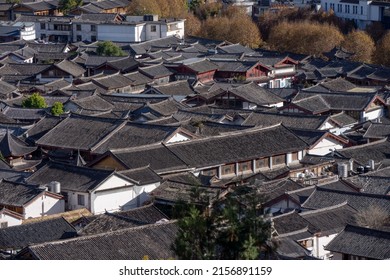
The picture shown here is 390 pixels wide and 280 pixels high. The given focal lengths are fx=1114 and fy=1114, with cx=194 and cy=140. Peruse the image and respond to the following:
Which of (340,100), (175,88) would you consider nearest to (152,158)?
(340,100)

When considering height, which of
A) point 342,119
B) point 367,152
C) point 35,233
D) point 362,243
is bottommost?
point 342,119

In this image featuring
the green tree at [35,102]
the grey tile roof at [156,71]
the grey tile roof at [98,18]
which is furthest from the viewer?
the grey tile roof at [98,18]

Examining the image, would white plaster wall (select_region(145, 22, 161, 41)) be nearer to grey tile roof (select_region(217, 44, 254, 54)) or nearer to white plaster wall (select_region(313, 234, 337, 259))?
grey tile roof (select_region(217, 44, 254, 54))

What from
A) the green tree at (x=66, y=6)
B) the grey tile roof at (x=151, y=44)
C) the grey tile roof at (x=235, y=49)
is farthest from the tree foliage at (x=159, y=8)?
the grey tile roof at (x=235, y=49)

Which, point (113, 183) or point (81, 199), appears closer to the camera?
point (81, 199)

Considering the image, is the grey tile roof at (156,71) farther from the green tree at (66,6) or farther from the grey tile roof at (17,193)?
the grey tile roof at (17,193)

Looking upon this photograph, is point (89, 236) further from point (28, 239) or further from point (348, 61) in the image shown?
point (348, 61)

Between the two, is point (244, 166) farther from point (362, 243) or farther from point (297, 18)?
point (297, 18)
